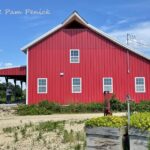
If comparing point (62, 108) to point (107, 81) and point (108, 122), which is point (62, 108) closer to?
point (107, 81)

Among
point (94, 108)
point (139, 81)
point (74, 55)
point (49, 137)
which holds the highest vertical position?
point (74, 55)

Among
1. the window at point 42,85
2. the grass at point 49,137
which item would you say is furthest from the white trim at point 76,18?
the grass at point 49,137

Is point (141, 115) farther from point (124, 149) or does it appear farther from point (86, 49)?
point (86, 49)

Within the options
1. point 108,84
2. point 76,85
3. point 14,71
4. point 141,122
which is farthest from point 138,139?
point 14,71

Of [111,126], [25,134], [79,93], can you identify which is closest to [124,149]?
[111,126]

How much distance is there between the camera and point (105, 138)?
9211 mm

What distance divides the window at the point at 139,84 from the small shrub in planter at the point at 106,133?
22664mm

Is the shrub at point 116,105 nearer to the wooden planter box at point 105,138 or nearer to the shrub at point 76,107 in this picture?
the shrub at point 76,107

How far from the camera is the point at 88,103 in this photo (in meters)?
30.8

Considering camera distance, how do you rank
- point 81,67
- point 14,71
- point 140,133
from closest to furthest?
→ point 140,133 < point 81,67 < point 14,71

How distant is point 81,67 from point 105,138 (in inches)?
893

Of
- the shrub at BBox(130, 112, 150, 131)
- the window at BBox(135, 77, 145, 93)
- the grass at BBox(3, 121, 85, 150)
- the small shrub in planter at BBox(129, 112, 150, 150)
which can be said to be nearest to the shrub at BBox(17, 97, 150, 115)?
the window at BBox(135, 77, 145, 93)

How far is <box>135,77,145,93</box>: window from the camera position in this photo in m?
31.8

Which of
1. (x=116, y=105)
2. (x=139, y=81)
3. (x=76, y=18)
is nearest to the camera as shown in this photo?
(x=116, y=105)
